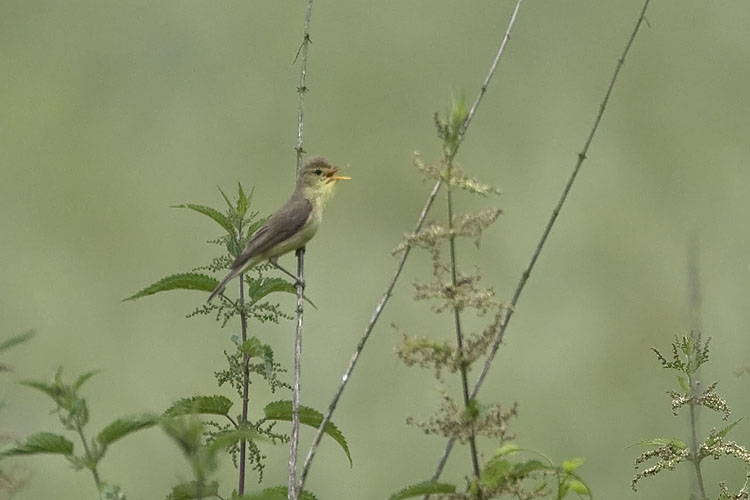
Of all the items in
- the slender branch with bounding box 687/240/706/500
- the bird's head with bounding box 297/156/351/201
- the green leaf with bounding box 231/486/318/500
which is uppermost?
the bird's head with bounding box 297/156/351/201

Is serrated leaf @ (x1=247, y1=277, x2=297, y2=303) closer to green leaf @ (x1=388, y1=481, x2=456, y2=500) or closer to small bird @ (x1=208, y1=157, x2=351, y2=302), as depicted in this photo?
green leaf @ (x1=388, y1=481, x2=456, y2=500)

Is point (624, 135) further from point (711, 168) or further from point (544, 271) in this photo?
point (544, 271)

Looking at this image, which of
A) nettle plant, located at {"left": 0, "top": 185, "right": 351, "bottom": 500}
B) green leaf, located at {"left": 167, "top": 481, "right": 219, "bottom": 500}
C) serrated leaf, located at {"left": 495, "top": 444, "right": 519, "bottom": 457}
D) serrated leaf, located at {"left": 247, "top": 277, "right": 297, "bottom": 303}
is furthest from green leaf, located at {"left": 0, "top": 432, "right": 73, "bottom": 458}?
serrated leaf, located at {"left": 247, "top": 277, "right": 297, "bottom": 303}

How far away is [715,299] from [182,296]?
3481 mm

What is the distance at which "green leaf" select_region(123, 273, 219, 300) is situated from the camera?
77.2 inches

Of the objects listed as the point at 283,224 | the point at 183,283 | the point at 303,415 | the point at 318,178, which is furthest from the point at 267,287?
the point at 318,178

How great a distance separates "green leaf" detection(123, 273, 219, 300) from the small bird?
1.33 metres

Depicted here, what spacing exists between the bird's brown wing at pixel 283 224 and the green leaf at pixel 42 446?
1924 millimetres

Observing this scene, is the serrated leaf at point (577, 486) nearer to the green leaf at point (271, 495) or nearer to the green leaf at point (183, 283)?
the green leaf at point (271, 495)

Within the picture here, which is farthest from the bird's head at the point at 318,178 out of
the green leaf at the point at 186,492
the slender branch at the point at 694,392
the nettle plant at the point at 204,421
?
the green leaf at the point at 186,492

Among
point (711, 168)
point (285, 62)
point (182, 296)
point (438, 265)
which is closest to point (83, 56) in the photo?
point (285, 62)

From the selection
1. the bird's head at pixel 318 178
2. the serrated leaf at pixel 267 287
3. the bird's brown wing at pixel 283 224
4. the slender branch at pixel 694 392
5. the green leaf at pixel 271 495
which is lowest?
the green leaf at pixel 271 495

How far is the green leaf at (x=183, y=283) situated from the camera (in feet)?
6.43

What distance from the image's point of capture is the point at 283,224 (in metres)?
3.58
